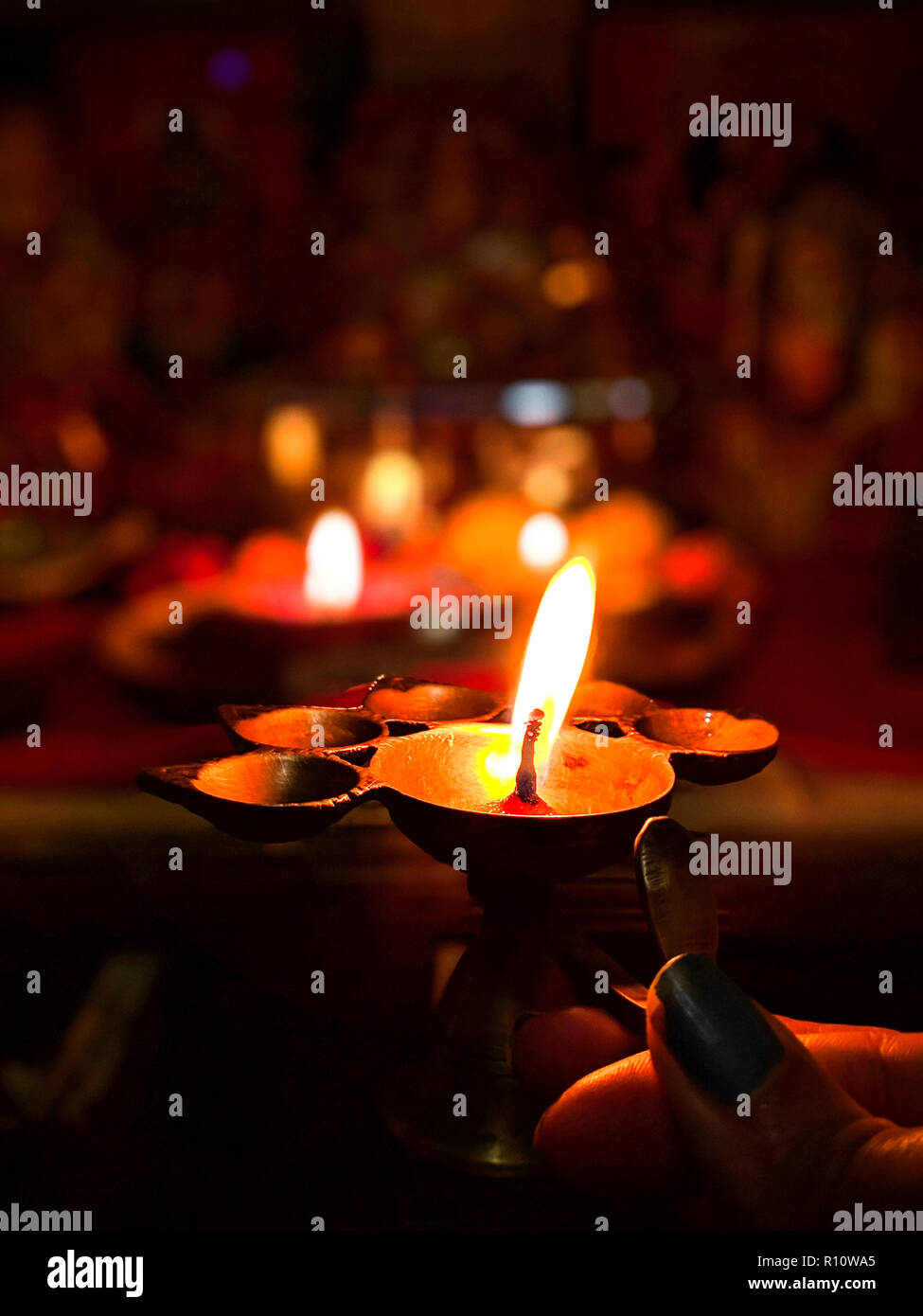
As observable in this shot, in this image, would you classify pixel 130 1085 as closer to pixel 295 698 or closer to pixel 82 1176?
pixel 82 1176

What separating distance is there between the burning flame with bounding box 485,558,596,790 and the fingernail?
0.12m

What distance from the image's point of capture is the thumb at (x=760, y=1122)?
1.26 ft

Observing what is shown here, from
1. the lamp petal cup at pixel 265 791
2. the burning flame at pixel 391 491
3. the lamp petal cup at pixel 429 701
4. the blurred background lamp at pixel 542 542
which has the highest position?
the burning flame at pixel 391 491

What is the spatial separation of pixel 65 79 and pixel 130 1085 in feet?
8.58

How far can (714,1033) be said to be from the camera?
0.39 meters

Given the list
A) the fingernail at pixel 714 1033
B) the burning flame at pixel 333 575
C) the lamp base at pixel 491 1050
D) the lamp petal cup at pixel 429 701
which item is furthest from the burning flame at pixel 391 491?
the fingernail at pixel 714 1033

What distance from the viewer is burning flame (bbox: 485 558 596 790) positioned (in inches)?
18.9

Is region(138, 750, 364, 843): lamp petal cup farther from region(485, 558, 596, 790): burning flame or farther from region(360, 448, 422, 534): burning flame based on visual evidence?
region(360, 448, 422, 534): burning flame

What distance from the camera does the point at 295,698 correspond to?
0.92 m

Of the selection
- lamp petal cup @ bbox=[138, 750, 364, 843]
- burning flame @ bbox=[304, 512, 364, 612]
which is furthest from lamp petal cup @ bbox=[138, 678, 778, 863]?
burning flame @ bbox=[304, 512, 364, 612]

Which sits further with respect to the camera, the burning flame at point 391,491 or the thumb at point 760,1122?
the burning flame at point 391,491

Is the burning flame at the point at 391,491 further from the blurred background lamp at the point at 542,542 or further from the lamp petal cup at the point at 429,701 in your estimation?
the lamp petal cup at the point at 429,701

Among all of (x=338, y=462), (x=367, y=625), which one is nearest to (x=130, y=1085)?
(x=367, y=625)

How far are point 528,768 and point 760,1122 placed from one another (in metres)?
0.16
